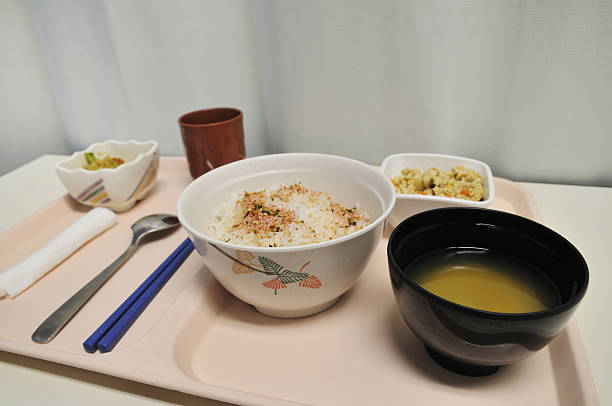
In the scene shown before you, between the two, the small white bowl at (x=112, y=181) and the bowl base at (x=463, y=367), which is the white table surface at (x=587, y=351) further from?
the small white bowl at (x=112, y=181)

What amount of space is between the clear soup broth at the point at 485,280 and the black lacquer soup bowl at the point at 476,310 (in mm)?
12

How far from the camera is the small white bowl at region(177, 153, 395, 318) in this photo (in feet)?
2.11

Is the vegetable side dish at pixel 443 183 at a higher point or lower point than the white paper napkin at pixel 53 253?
higher

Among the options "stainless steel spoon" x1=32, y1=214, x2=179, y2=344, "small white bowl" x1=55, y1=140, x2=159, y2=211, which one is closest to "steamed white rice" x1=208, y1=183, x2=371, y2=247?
"stainless steel spoon" x1=32, y1=214, x2=179, y2=344

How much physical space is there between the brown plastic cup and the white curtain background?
9.4 inches

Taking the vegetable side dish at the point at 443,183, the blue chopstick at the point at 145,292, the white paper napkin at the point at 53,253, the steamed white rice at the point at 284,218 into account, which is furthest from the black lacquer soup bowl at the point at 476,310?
the white paper napkin at the point at 53,253

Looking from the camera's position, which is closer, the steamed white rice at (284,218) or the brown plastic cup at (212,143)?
the steamed white rice at (284,218)

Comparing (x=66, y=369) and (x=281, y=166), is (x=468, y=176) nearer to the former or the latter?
(x=281, y=166)

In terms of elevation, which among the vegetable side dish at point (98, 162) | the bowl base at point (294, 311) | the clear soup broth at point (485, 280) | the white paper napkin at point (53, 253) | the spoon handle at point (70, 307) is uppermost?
the vegetable side dish at point (98, 162)

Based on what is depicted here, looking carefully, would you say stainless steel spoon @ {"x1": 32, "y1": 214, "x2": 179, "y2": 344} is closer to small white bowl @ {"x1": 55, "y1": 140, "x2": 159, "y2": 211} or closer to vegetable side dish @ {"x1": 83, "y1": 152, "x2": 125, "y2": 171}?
small white bowl @ {"x1": 55, "y1": 140, "x2": 159, "y2": 211}

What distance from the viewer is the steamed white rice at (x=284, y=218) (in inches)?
30.4

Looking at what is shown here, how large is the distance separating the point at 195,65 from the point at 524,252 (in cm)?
119

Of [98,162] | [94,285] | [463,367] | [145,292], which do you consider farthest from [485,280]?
[98,162]

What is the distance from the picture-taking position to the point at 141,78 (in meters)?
1.48
